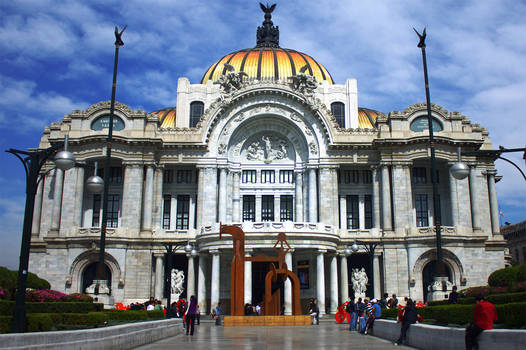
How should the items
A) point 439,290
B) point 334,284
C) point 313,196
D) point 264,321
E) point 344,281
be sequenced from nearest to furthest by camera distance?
point 264,321, point 439,290, point 334,284, point 344,281, point 313,196

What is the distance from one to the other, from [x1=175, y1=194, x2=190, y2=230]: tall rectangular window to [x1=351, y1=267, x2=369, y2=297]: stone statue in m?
18.2

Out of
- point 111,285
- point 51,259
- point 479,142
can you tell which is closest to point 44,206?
point 51,259

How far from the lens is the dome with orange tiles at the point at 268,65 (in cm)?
6762

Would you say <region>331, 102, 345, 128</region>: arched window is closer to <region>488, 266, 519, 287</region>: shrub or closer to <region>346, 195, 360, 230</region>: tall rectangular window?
<region>346, 195, 360, 230</region>: tall rectangular window

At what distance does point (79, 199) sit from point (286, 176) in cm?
2158

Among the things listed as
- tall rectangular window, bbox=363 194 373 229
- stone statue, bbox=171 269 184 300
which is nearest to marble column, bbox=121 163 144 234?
stone statue, bbox=171 269 184 300

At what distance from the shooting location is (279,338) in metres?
22.3

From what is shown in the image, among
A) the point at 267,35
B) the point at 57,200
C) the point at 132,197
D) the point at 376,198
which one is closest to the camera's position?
the point at 132,197

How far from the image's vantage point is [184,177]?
57312 millimetres

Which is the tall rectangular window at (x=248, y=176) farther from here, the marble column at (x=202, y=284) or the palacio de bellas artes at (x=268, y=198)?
the marble column at (x=202, y=284)

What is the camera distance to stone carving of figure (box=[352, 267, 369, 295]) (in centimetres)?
5231

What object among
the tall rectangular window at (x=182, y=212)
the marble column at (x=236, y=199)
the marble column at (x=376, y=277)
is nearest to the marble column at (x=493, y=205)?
the marble column at (x=376, y=277)

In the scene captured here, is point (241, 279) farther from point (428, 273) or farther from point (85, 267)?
point (428, 273)

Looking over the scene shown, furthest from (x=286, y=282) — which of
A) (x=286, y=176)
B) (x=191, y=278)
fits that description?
(x=286, y=176)
